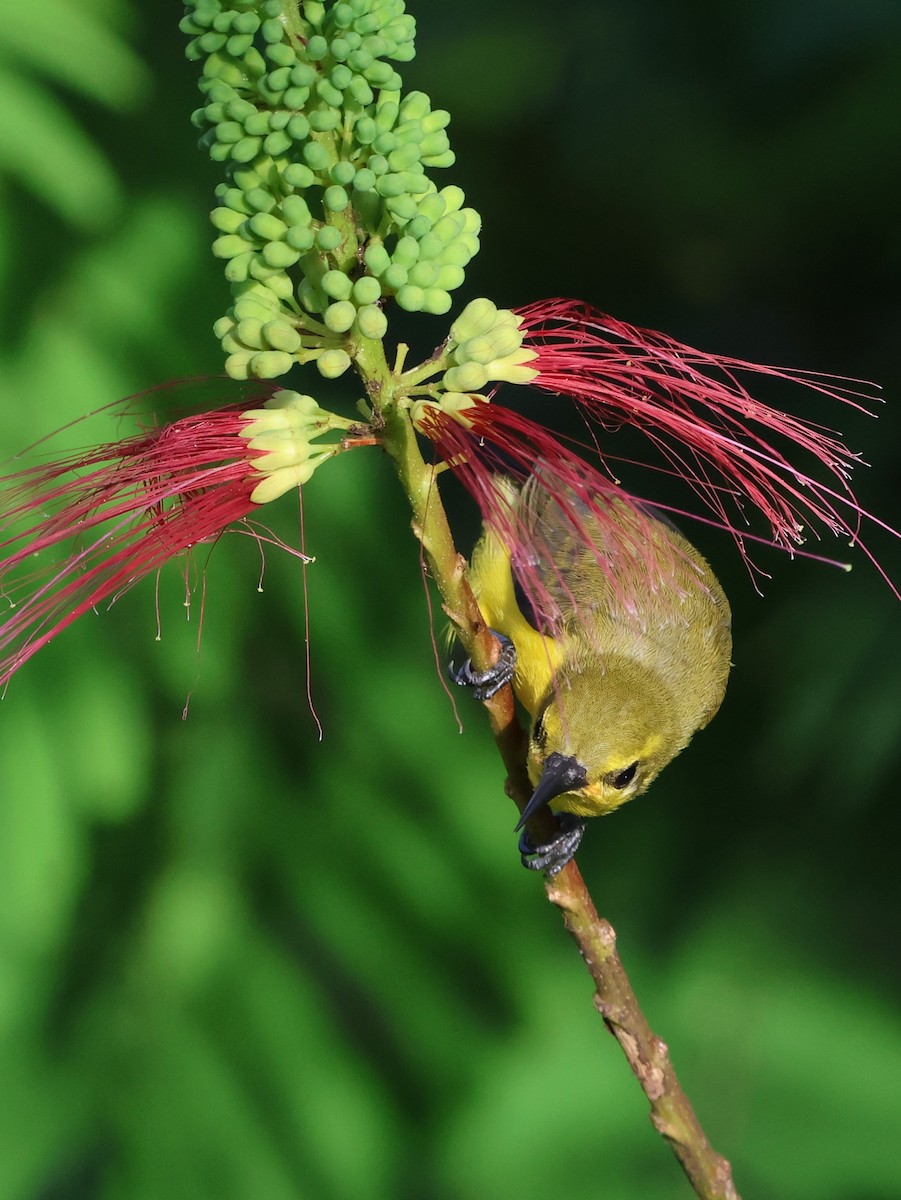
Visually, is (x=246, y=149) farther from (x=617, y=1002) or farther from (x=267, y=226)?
(x=617, y=1002)

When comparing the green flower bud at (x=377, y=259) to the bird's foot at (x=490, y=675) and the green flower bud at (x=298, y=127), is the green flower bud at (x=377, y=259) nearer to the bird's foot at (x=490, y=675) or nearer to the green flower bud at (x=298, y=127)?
the green flower bud at (x=298, y=127)

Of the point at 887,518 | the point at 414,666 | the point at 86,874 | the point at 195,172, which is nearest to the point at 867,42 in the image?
Result: the point at 887,518

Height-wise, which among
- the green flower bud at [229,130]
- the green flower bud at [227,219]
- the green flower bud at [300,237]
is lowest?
the green flower bud at [300,237]

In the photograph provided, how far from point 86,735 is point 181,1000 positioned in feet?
1.13

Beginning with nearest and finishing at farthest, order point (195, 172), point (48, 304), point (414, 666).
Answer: point (48, 304)
point (195, 172)
point (414, 666)

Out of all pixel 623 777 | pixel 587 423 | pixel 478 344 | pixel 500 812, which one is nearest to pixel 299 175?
pixel 478 344

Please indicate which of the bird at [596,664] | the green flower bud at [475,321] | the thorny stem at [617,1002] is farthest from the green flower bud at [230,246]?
the bird at [596,664]

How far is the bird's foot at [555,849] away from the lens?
0.81 meters

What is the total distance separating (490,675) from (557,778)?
0.79 ft

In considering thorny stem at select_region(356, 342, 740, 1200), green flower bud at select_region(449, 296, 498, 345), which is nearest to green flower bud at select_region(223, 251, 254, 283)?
green flower bud at select_region(449, 296, 498, 345)

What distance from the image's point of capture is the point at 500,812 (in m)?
1.44

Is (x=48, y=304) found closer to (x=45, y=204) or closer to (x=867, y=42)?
(x=45, y=204)

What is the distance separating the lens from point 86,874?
132 cm

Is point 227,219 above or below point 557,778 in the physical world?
above
